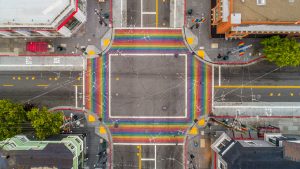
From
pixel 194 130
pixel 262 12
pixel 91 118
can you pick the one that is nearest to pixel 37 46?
pixel 91 118

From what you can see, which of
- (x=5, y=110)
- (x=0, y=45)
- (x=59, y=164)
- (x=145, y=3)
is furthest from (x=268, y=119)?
(x=0, y=45)

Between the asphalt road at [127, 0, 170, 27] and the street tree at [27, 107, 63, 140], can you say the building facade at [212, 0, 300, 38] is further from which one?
the street tree at [27, 107, 63, 140]

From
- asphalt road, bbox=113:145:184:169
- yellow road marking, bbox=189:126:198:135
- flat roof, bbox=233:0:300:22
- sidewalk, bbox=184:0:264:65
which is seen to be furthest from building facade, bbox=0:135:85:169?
flat roof, bbox=233:0:300:22

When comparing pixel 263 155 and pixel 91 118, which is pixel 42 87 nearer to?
pixel 91 118

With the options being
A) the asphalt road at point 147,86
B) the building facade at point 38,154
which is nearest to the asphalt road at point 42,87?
the asphalt road at point 147,86

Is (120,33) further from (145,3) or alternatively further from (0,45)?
(0,45)

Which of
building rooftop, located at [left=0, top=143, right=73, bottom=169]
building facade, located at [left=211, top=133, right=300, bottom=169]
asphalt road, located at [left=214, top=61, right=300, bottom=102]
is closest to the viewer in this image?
building rooftop, located at [left=0, top=143, right=73, bottom=169]

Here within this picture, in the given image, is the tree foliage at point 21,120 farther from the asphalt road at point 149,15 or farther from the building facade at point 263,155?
the building facade at point 263,155
